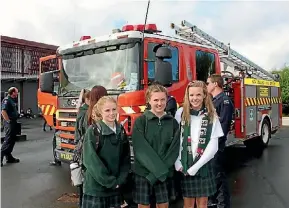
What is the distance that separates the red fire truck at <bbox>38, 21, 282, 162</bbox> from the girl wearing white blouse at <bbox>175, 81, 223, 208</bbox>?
1.47 metres

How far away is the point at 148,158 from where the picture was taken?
10.2 feet

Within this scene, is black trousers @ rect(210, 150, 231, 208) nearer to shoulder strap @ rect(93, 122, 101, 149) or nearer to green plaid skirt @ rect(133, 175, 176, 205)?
green plaid skirt @ rect(133, 175, 176, 205)

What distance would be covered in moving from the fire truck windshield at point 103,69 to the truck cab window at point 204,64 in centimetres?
158

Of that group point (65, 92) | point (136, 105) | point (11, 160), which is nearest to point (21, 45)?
point (11, 160)

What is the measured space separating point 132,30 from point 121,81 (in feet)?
2.85

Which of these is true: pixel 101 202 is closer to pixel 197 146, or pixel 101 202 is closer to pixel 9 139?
pixel 197 146

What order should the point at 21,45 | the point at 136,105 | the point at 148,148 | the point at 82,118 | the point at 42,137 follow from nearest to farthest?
the point at 148,148 < the point at 82,118 < the point at 136,105 < the point at 42,137 < the point at 21,45

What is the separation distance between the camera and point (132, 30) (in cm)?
542

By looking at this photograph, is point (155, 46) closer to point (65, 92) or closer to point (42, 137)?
point (65, 92)

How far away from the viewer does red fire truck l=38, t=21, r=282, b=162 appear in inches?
198

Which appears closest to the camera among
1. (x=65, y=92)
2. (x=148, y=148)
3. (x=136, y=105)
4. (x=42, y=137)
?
(x=148, y=148)

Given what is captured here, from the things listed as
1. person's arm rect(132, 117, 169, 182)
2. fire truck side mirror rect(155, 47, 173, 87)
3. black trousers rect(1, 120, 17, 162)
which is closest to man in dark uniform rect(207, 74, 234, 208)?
fire truck side mirror rect(155, 47, 173, 87)

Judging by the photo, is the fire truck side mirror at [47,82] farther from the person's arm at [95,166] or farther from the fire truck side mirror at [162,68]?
the person's arm at [95,166]

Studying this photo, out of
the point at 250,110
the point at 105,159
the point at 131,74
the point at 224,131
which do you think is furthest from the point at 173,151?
the point at 250,110
